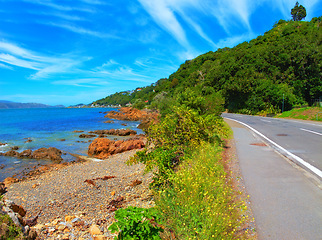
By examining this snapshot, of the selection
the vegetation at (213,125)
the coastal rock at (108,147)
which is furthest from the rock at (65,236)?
the coastal rock at (108,147)

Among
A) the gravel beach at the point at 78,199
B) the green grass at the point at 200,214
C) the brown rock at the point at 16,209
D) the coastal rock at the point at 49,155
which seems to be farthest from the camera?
the coastal rock at the point at 49,155

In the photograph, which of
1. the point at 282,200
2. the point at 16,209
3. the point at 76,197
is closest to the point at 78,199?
the point at 76,197

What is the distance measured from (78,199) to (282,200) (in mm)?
6251

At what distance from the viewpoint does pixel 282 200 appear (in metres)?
4.07

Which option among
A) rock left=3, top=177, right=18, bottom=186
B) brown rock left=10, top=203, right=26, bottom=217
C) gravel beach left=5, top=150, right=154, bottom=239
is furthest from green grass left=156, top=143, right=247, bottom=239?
rock left=3, top=177, right=18, bottom=186

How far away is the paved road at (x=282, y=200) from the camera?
313 cm

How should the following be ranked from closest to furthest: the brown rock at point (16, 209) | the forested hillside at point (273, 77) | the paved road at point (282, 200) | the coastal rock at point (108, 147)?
the paved road at point (282, 200), the brown rock at point (16, 209), the coastal rock at point (108, 147), the forested hillside at point (273, 77)

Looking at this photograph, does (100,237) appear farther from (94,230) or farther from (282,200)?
(282,200)

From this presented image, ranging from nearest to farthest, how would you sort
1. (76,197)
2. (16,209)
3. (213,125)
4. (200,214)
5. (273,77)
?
(200,214)
(16,209)
(76,197)
(213,125)
(273,77)

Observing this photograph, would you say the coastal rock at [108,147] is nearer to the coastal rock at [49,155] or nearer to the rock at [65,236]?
the coastal rock at [49,155]

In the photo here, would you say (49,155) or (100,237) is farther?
(49,155)

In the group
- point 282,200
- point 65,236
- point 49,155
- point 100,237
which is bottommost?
point 49,155

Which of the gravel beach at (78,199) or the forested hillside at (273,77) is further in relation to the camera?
the forested hillside at (273,77)

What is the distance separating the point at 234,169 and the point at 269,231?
3016mm
